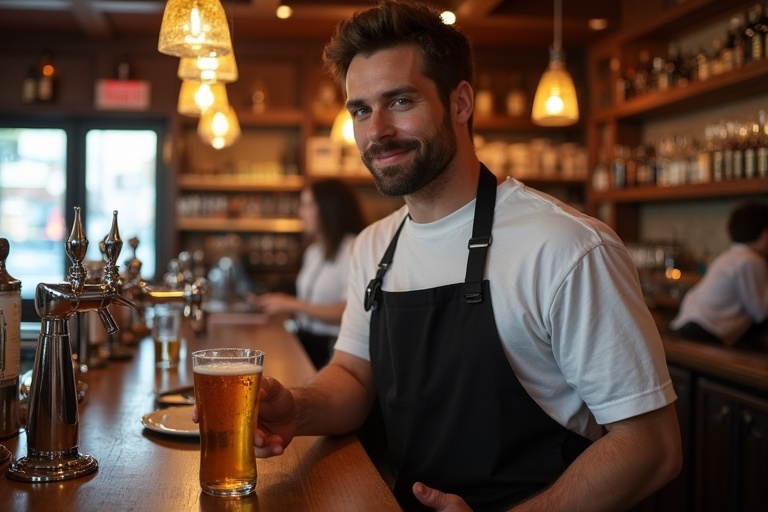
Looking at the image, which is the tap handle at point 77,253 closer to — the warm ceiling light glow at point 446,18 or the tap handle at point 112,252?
the tap handle at point 112,252

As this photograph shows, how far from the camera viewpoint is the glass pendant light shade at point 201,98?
309 cm

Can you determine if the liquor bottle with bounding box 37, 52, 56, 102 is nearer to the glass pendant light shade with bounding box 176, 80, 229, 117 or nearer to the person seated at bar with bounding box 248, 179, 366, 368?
the person seated at bar with bounding box 248, 179, 366, 368

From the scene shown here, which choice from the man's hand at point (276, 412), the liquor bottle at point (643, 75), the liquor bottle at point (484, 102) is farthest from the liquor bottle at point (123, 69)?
the man's hand at point (276, 412)

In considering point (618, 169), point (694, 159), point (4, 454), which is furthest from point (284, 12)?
point (4, 454)

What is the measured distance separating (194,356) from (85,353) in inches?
44.7

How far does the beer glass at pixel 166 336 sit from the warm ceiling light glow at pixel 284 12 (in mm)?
3410

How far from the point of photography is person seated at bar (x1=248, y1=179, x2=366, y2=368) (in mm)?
4020

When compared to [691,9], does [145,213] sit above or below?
below

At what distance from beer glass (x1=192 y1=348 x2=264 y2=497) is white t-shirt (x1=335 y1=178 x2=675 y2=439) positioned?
1.84ft

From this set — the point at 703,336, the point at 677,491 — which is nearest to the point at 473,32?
the point at 703,336

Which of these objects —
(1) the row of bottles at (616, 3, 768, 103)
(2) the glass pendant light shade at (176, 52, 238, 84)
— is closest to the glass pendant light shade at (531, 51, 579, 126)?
(1) the row of bottles at (616, 3, 768, 103)

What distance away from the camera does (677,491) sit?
11.6 feet

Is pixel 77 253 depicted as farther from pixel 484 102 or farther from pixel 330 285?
pixel 484 102

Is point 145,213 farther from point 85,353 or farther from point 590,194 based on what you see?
point 85,353
